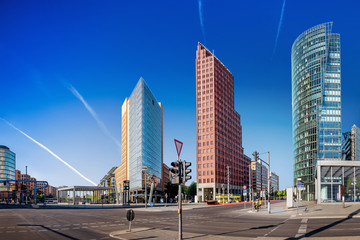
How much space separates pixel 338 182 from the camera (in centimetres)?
5562

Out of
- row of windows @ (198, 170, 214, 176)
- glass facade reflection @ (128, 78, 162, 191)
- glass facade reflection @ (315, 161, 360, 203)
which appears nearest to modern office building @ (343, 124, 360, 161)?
row of windows @ (198, 170, 214, 176)

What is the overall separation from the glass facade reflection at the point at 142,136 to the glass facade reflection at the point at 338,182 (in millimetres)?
76939

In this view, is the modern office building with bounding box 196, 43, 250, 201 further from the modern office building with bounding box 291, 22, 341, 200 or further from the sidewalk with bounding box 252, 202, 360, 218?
the sidewalk with bounding box 252, 202, 360, 218

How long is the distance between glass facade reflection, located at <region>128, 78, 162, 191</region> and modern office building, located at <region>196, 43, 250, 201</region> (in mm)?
21362

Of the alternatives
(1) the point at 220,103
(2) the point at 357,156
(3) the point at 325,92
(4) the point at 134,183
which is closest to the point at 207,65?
(1) the point at 220,103

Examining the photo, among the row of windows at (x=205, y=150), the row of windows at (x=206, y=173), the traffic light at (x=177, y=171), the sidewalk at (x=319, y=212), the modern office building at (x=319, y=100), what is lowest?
the row of windows at (x=206, y=173)

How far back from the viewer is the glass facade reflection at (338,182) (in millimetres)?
55438

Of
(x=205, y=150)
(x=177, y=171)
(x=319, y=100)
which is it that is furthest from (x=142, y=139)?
(x=177, y=171)

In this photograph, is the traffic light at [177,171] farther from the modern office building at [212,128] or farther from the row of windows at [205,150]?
the row of windows at [205,150]

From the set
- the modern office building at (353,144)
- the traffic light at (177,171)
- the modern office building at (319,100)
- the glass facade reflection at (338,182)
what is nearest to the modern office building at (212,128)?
the modern office building at (319,100)

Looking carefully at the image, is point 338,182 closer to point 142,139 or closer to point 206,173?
point 142,139

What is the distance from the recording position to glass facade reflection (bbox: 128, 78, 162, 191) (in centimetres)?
12488

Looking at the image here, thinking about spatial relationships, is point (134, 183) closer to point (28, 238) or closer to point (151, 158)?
point (151, 158)

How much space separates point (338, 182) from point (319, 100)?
90344 millimetres
